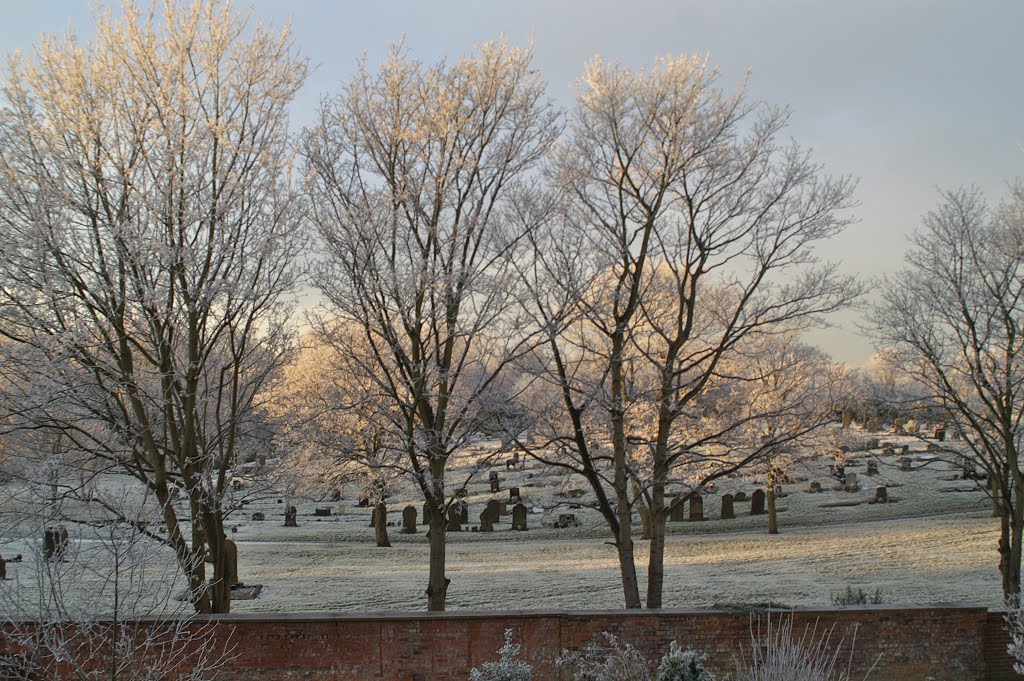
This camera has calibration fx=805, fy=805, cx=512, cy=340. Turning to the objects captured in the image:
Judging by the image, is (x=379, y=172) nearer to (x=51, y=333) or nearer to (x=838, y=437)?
(x=51, y=333)

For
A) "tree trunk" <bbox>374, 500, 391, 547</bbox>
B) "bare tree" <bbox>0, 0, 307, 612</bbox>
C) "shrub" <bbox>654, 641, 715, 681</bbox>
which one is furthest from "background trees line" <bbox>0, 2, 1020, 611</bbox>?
"tree trunk" <bbox>374, 500, 391, 547</bbox>

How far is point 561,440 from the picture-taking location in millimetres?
15594

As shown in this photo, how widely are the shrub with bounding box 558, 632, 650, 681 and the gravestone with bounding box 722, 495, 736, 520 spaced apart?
80.9ft

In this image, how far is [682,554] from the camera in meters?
27.0

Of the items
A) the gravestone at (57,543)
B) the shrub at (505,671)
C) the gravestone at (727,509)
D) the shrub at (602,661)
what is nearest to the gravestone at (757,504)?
the gravestone at (727,509)

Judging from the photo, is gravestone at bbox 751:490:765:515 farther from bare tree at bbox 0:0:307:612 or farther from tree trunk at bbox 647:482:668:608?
bare tree at bbox 0:0:307:612

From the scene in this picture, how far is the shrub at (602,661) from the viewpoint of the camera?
1077cm

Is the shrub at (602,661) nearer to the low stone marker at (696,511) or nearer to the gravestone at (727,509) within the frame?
the low stone marker at (696,511)

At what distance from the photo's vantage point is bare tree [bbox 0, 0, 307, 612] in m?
12.2

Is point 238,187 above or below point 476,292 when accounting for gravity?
above

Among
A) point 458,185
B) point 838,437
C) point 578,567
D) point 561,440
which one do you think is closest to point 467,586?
point 578,567

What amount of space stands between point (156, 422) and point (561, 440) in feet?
24.6

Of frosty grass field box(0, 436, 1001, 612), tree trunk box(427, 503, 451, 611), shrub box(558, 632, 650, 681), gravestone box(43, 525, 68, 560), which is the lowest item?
frosty grass field box(0, 436, 1001, 612)

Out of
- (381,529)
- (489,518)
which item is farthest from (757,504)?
(381,529)
